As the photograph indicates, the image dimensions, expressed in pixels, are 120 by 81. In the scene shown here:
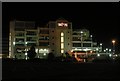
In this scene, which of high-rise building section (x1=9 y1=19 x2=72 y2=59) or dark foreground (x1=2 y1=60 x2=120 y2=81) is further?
high-rise building section (x1=9 y1=19 x2=72 y2=59)

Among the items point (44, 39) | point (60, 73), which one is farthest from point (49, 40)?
point (60, 73)

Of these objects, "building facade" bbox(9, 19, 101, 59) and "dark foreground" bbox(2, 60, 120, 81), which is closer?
"dark foreground" bbox(2, 60, 120, 81)

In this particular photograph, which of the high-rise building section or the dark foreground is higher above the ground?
the high-rise building section

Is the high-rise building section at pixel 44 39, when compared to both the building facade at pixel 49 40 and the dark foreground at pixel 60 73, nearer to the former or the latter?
the building facade at pixel 49 40

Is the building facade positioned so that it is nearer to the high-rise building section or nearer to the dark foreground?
the high-rise building section

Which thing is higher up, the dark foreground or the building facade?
the building facade

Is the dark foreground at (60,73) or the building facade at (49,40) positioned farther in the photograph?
the building facade at (49,40)

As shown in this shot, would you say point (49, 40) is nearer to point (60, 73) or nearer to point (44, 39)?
point (44, 39)

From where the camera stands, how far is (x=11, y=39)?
4562 cm

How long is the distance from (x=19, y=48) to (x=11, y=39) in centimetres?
242

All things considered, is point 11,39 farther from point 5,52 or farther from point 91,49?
point 91,49

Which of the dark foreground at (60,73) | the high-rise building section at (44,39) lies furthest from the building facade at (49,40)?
the dark foreground at (60,73)

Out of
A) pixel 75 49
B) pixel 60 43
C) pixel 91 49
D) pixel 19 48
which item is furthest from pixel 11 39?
pixel 91 49

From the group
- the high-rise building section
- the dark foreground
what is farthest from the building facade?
the dark foreground
